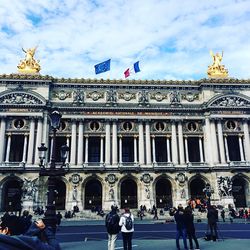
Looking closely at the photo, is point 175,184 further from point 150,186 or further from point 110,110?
point 110,110

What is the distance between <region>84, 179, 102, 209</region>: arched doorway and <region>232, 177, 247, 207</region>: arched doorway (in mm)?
19130

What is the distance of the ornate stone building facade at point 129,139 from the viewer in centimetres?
4106

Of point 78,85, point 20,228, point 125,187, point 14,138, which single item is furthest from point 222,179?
point 20,228

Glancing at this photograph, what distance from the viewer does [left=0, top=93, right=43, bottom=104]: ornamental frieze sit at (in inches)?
1695

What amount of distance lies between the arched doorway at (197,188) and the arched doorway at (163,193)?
11.2ft

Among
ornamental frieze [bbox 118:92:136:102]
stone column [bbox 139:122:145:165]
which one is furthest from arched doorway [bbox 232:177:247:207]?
ornamental frieze [bbox 118:92:136:102]

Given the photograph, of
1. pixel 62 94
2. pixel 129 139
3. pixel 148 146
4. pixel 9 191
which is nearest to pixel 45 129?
pixel 62 94

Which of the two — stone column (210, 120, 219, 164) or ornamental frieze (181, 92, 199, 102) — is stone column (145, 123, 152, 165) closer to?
ornamental frieze (181, 92, 199, 102)

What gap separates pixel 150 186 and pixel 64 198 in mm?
12101

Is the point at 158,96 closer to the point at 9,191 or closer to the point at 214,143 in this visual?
the point at 214,143

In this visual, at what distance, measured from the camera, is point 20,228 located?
28.6ft

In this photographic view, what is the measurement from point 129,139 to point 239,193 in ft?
58.3

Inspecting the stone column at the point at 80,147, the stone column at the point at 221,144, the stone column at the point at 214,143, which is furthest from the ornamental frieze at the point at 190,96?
the stone column at the point at 80,147

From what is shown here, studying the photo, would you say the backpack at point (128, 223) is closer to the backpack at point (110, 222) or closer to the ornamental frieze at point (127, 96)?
the backpack at point (110, 222)
